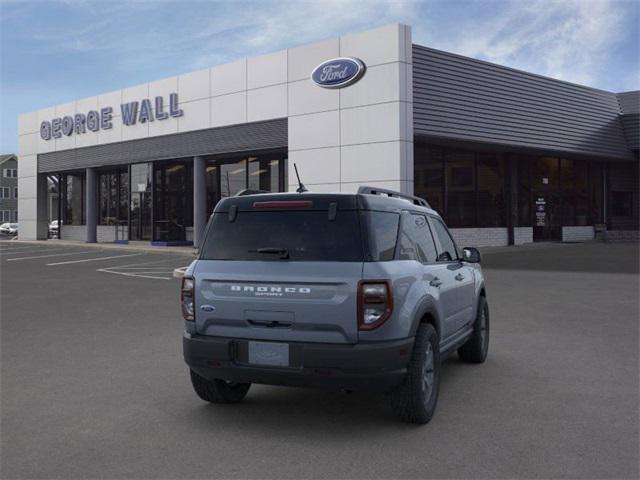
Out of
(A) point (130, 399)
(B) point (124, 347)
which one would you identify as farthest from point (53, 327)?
(A) point (130, 399)

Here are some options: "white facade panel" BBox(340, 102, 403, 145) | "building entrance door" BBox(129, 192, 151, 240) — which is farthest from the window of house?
"building entrance door" BBox(129, 192, 151, 240)

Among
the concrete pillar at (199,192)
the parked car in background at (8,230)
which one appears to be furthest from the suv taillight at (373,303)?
the parked car in background at (8,230)

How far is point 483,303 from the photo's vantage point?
702 cm

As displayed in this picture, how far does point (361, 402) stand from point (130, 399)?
6.52 feet

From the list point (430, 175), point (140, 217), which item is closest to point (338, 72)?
point (430, 175)

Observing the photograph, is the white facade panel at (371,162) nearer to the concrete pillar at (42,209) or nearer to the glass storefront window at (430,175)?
the glass storefront window at (430,175)

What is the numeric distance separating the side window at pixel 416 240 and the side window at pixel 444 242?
8.5 inches

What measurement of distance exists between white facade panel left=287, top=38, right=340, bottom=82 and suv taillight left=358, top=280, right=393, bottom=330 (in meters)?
19.0

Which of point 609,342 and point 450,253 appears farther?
point 609,342

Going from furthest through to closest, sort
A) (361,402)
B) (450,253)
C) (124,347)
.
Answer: (124,347)
(450,253)
(361,402)

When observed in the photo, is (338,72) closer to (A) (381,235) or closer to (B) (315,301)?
(A) (381,235)

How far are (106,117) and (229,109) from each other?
9036 mm

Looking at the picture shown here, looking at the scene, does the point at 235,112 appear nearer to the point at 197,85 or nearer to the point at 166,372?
the point at 197,85

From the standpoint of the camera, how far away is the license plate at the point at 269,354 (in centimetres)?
457
